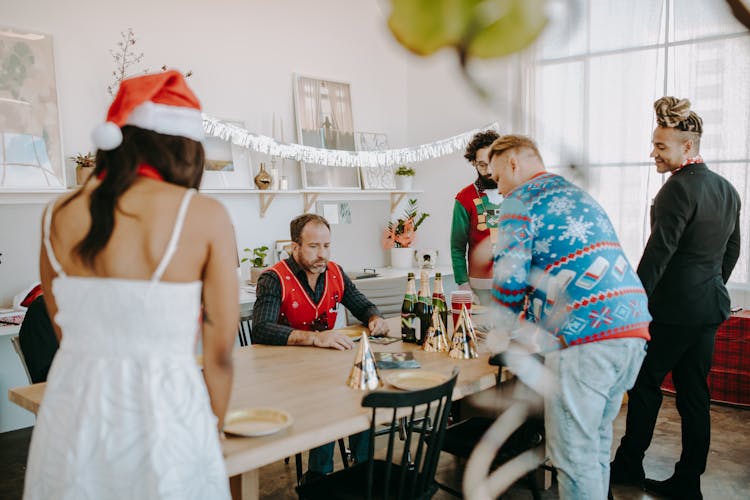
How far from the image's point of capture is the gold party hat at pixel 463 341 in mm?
2225

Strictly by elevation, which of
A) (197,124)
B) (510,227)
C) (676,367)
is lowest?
(676,367)

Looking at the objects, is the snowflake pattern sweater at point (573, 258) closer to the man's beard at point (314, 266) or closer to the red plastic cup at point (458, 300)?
the red plastic cup at point (458, 300)

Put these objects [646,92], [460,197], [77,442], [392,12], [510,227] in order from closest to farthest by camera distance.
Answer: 1. [392,12]
2. [646,92]
3. [77,442]
4. [510,227]
5. [460,197]

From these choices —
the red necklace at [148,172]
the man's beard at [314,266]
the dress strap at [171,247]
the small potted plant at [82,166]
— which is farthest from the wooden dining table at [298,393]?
the small potted plant at [82,166]

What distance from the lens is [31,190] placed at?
3301 mm

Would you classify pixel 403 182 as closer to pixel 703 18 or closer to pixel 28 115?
pixel 28 115

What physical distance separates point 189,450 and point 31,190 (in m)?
2.67

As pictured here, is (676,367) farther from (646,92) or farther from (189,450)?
(646,92)

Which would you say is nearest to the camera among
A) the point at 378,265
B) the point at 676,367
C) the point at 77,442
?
the point at 77,442

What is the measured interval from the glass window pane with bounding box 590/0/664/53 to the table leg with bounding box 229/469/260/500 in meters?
1.49

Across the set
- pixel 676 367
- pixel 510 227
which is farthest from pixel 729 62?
pixel 676 367

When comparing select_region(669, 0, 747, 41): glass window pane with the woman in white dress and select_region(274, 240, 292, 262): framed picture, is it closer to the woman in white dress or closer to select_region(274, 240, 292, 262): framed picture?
the woman in white dress

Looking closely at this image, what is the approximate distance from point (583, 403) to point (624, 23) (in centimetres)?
163

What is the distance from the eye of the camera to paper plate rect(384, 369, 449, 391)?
188 centimetres
